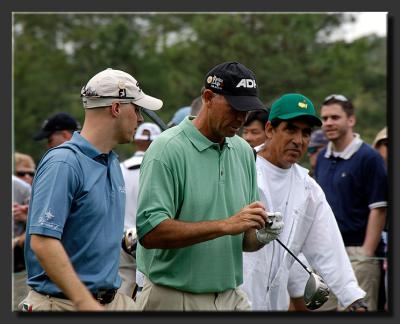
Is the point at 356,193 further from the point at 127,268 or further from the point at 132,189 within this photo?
the point at 127,268

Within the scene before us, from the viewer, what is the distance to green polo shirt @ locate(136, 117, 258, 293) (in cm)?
505

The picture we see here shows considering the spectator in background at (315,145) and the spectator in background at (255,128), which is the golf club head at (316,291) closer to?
the spectator in background at (255,128)

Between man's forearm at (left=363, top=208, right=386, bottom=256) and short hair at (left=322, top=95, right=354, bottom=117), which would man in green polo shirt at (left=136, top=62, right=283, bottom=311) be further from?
short hair at (left=322, top=95, right=354, bottom=117)

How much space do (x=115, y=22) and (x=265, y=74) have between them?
23.5 ft

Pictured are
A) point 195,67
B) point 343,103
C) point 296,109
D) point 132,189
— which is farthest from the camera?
point 195,67

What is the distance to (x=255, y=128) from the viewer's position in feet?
27.9

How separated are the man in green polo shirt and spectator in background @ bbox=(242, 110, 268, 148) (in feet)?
10.1

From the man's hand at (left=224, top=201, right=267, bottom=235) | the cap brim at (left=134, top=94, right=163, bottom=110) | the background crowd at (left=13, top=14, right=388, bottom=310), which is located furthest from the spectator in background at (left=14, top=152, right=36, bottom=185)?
the background crowd at (left=13, top=14, right=388, bottom=310)

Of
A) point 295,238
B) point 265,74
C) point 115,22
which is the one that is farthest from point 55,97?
point 295,238

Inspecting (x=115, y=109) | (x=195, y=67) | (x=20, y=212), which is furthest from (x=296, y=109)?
(x=195, y=67)

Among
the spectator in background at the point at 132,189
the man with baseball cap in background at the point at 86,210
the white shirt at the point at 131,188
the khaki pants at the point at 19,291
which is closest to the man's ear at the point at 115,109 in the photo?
the man with baseball cap in background at the point at 86,210

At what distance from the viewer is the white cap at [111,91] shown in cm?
494

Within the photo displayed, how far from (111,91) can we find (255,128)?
12.1 ft

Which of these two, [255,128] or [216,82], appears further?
[255,128]
